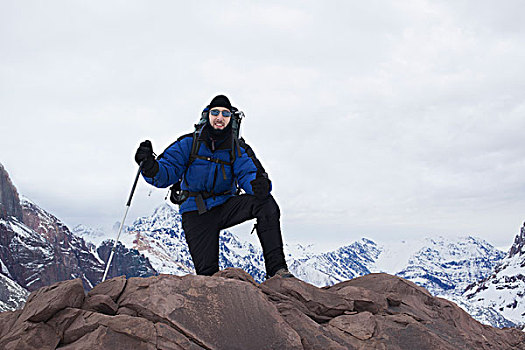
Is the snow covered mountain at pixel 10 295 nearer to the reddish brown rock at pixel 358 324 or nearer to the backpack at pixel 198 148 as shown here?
the backpack at pixel 198 148

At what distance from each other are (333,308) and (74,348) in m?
4.28

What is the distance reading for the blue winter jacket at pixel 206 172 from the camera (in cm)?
965

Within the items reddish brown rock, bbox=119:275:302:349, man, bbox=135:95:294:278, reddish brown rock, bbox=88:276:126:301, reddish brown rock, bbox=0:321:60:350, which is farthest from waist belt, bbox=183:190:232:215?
reddish brown rock, bbox=0:321:60:350

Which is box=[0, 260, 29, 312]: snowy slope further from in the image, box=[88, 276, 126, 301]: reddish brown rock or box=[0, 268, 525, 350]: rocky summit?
box=[0, 268, 525, 350]: rocky summit

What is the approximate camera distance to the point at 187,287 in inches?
280

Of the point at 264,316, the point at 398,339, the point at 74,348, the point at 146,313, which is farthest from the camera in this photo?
the point at 398,339


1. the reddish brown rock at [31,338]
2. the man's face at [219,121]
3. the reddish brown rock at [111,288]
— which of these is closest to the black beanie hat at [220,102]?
the man's face at [219,121]

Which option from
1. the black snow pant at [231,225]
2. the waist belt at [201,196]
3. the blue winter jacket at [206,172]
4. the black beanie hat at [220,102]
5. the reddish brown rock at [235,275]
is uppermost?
the black beanie hat at [220,102]

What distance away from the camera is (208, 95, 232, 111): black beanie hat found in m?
10.0

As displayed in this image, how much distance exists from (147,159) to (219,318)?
3.73m

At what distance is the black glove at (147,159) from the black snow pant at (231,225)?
1.26 metres

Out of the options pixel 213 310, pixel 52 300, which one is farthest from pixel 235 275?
pixel 52 300

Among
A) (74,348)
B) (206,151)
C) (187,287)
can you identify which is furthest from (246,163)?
(74,348)

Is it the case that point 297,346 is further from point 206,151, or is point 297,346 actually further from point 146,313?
point 206,151
